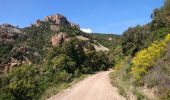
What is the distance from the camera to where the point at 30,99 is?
2314 cm

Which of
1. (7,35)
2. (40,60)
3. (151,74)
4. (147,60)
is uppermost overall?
(7,35)

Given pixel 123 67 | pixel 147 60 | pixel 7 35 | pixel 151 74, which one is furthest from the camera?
pixel 7 35

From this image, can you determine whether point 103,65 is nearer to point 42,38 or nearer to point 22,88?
point 22,88

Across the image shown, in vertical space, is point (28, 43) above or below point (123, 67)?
A: above

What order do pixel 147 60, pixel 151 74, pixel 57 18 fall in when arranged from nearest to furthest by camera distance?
pixel 151 74 < pixel 147 60 < pixel 57 18

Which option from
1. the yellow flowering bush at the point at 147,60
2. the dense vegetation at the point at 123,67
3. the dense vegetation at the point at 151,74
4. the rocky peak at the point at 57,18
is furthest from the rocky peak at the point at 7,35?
the yellow flowering bush at the point at 147,60

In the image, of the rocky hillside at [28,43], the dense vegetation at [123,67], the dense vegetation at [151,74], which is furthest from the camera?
the rocky hillside at [28,43]

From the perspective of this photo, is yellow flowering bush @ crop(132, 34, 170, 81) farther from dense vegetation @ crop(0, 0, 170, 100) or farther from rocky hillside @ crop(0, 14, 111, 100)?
rocky hillside @ crop(0, 14, 111, 100)

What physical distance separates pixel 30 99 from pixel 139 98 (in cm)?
1024

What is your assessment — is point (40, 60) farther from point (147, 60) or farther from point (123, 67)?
point (147, 60)

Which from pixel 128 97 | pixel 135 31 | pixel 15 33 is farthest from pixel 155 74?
pixel 15 33

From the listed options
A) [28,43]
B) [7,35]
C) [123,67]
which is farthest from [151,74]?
[7,35]

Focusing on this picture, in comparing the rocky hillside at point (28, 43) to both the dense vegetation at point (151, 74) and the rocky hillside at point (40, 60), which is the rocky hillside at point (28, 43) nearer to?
the rocky hillside at point (40, 60)

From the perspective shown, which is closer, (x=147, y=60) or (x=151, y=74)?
(x=151, y=74)
